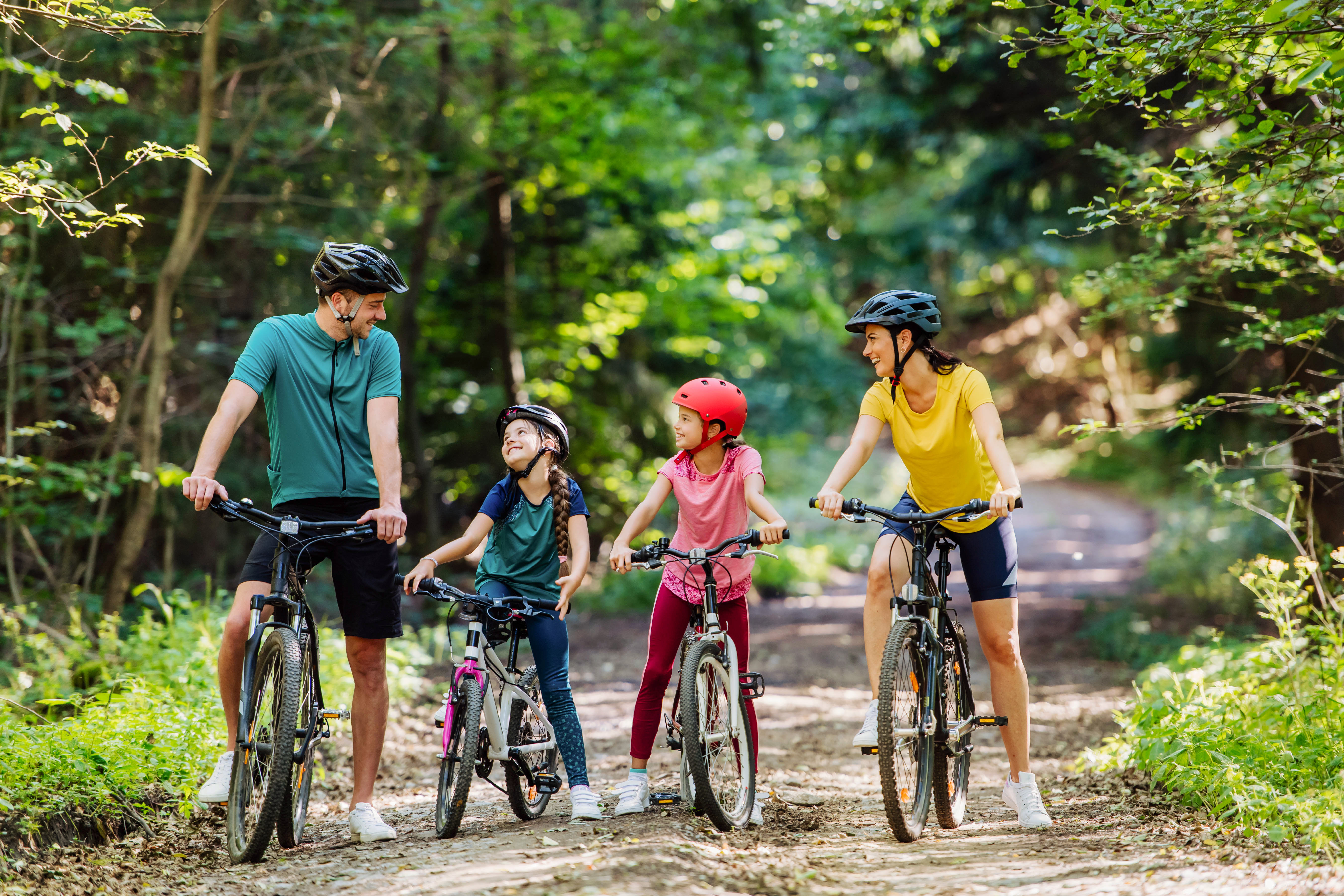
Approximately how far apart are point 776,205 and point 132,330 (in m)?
13.8

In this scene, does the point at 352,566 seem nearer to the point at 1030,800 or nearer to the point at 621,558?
the point at 621,558

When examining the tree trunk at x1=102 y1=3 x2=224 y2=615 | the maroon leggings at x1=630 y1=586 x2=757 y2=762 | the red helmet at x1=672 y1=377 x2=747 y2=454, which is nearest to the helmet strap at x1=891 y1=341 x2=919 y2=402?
the red helmet at x1=672 y1=377 x2=747 y2=454

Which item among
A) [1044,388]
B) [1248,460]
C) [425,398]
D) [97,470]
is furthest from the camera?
[1044,388]

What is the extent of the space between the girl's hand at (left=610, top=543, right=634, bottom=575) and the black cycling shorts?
2.80 ft

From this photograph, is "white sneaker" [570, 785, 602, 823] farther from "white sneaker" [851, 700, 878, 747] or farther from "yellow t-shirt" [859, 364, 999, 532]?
"yellow t-shirt" [859, 364, 999, 532]

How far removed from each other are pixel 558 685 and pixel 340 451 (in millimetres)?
1350

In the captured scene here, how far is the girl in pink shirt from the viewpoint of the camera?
15.0ft

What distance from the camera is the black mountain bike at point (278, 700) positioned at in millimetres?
3873

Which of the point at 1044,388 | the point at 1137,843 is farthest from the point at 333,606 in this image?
the point at 1044,388

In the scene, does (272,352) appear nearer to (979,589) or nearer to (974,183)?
(979,589)

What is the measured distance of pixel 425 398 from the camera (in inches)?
572

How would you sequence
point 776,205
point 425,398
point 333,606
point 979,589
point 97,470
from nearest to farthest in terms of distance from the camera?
point 979,589
point 97,470
point 333,606
point 425,398
point 776,205

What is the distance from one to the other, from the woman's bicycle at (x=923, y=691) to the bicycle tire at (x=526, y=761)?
1442mm

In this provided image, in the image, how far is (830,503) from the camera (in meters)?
4.16
